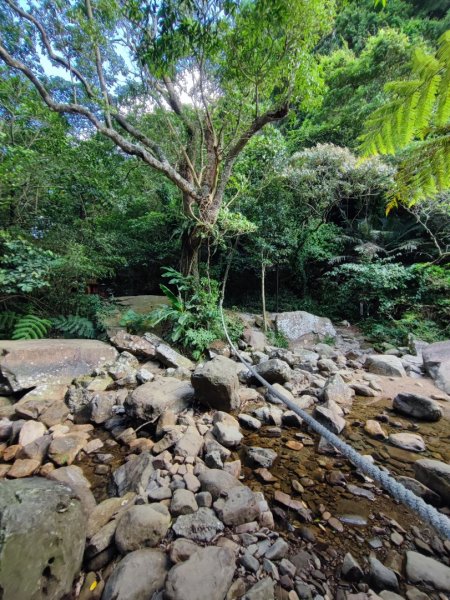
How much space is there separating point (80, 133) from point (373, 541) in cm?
1269

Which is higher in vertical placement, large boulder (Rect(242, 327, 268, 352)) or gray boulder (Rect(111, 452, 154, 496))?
large boulder (Rect(242, 327, 268, 352))

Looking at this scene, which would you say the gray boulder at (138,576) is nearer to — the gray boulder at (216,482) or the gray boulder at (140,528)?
the gray boulder at (140,528)

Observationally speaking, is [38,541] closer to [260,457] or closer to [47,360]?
[260,457]

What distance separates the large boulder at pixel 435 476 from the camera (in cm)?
177

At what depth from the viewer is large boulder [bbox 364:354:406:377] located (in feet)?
14.1

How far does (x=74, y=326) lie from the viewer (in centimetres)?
476

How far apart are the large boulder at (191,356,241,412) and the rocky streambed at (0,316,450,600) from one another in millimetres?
18

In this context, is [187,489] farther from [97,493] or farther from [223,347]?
[223,347]

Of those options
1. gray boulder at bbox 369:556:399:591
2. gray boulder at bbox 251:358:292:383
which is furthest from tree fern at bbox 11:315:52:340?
gray boulder at bbox 369:556:399:591

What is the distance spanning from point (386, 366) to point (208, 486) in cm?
387

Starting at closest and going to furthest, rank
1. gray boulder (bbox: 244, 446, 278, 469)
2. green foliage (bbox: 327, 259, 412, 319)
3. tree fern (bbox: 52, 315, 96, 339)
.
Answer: gray boulder (bbox: 244, 446, 278, 469)
tree fern (bbox: 52, 315, 96, 339)
green foliage (bbox: 327, 259, 412, 319)

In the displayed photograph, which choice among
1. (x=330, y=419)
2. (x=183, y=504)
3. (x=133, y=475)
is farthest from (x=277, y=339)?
(x=183, y=504)

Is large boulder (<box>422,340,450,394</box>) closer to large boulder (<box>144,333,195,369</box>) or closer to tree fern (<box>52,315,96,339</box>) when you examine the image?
large boulder (<box>144,333,195,369</box>)

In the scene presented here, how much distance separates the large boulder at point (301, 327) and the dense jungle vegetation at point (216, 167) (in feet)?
4.07
